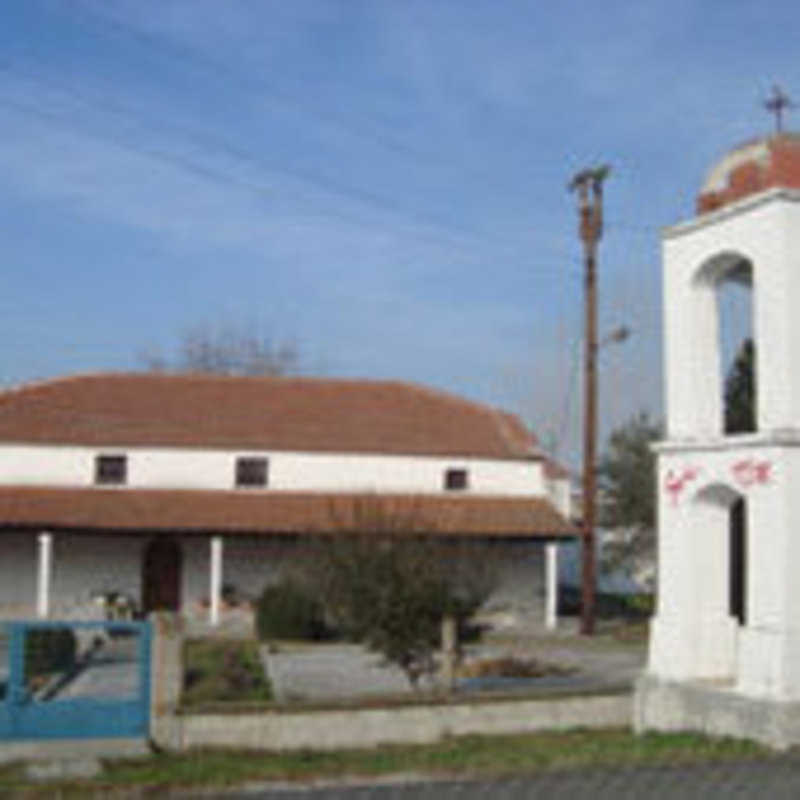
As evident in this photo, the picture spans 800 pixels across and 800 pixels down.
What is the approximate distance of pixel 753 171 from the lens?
1216 centimetres

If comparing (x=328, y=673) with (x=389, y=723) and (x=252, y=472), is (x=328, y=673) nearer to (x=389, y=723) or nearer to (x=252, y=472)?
(x=389, y=723)

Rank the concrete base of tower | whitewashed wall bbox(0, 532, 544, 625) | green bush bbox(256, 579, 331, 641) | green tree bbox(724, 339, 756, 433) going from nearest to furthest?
the concrete base of tower
green tree bbox(724, 339, 756, 433)
green bush bbox(256, 579, 331, 641)
whitewashed wall bbox(0, 532, 544, 625)

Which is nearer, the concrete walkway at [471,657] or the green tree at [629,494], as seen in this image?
the concrete walkway at [471,657]

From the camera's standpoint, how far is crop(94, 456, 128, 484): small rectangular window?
30.6 meters

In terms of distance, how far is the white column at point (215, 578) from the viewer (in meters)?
28.5

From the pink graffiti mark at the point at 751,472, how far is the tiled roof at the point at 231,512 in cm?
1623

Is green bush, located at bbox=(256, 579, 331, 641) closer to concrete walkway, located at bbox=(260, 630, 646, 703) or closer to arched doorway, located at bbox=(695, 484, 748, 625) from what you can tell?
concrete walkway, located at bbox=(260, 630, 646, 703)

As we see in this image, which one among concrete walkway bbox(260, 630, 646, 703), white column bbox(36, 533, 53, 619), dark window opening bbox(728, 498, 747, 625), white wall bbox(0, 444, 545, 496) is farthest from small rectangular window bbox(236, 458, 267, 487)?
dark window opening bbox(728, 498, 747, 625)

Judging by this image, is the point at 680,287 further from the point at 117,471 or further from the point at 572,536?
the point at 117,471

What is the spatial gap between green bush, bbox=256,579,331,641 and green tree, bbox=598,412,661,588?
14.7 meters

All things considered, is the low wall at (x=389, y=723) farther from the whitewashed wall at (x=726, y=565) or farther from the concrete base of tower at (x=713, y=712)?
the whitewashed wall at (x=726, y=565)

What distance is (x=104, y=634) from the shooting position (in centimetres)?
2241

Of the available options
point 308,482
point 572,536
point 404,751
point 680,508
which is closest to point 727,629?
point 680,508

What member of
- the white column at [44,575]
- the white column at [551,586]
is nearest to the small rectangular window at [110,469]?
the white column at [44,575]
